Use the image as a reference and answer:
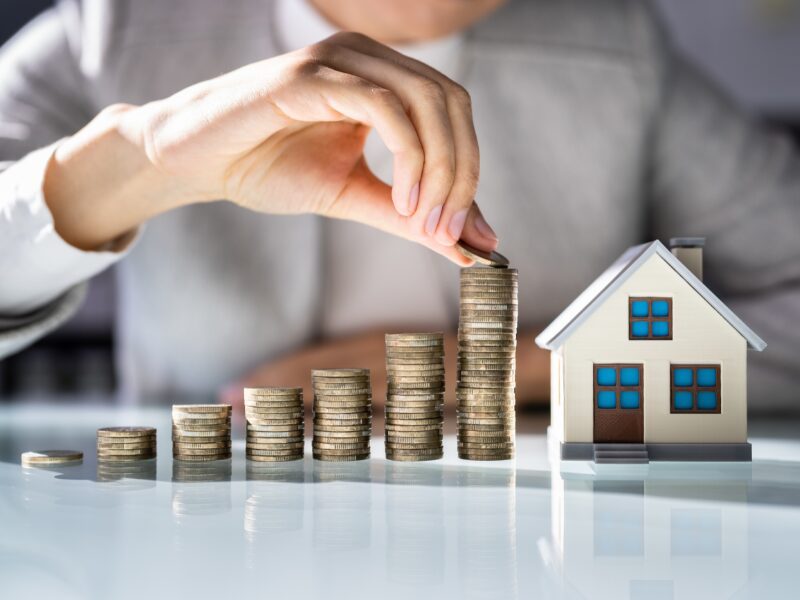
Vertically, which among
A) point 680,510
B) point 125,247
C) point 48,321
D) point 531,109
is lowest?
point 680,510

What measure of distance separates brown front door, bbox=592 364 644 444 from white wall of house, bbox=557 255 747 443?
0.04 feet

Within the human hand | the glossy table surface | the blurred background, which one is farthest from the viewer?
the blurred background

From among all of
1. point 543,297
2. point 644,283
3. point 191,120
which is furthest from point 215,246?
point 644,283

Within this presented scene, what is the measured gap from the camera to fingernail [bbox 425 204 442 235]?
5.10 ft

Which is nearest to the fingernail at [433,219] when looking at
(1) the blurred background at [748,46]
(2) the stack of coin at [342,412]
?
(2) the stack of coin at [342,412]

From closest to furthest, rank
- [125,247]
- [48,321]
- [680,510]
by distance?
[680,510]
[125,247]
[48,321]

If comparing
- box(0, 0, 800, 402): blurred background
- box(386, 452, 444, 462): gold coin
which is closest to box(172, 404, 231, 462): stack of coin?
box(386, 452, 444, 462): gold coin

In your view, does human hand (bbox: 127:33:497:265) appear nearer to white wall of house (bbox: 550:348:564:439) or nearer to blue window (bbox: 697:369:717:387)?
white wall of house (bbox: 550:348:564:439)

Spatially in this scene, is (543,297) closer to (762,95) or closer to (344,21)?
(344,21)

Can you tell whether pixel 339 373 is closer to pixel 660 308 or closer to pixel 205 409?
pixel 205 409

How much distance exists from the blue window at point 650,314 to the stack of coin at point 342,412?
0.48 m

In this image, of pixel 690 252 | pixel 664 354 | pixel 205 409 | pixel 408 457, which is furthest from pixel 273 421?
pixel 690 252

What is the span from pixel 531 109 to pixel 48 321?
162 cm

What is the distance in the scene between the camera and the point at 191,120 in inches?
64.3
